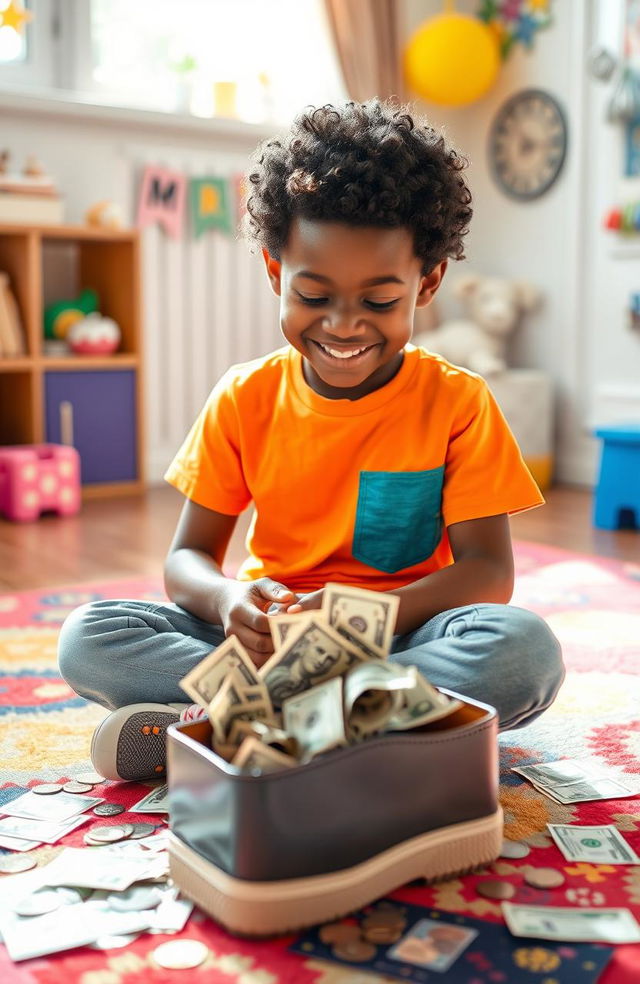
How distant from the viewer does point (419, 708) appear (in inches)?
35.3

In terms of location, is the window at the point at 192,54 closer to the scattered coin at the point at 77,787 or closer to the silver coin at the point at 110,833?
the scattered coin at the point at 77,787

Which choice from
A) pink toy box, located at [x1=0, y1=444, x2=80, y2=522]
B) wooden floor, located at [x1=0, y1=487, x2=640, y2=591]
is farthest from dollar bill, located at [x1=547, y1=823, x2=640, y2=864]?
pink toy box, located at [x1=0, y1=444, x2=80, y2=522]

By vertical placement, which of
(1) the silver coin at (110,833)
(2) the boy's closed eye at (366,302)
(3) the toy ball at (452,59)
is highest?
(3) the toy ball at (452,59)

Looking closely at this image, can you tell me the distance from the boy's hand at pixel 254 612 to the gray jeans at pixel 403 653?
0.33 ft

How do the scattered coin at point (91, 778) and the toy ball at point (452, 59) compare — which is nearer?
the scattered coin at point (91, 778)

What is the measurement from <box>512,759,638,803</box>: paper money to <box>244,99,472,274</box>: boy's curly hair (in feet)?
1.83

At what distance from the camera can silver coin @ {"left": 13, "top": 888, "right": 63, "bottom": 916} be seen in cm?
87

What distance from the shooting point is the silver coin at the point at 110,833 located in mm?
997

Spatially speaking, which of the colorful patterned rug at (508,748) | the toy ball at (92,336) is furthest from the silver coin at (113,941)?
the toy ball at (92,336)

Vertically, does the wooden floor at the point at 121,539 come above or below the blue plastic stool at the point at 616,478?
below

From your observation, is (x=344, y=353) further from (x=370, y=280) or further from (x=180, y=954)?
(x=180, y=954)

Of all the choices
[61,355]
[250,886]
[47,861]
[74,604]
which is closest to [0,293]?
[61,355]

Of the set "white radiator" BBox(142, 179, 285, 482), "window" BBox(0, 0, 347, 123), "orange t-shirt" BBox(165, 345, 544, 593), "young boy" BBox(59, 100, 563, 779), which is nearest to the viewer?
"young boy" BBox(59, 100, 563, 779)

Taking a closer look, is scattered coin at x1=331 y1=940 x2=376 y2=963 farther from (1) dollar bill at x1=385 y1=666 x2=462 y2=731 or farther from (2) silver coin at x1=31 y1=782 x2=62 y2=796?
(2) silver coin at x1=31 y1=782 x2=62 y2=796
